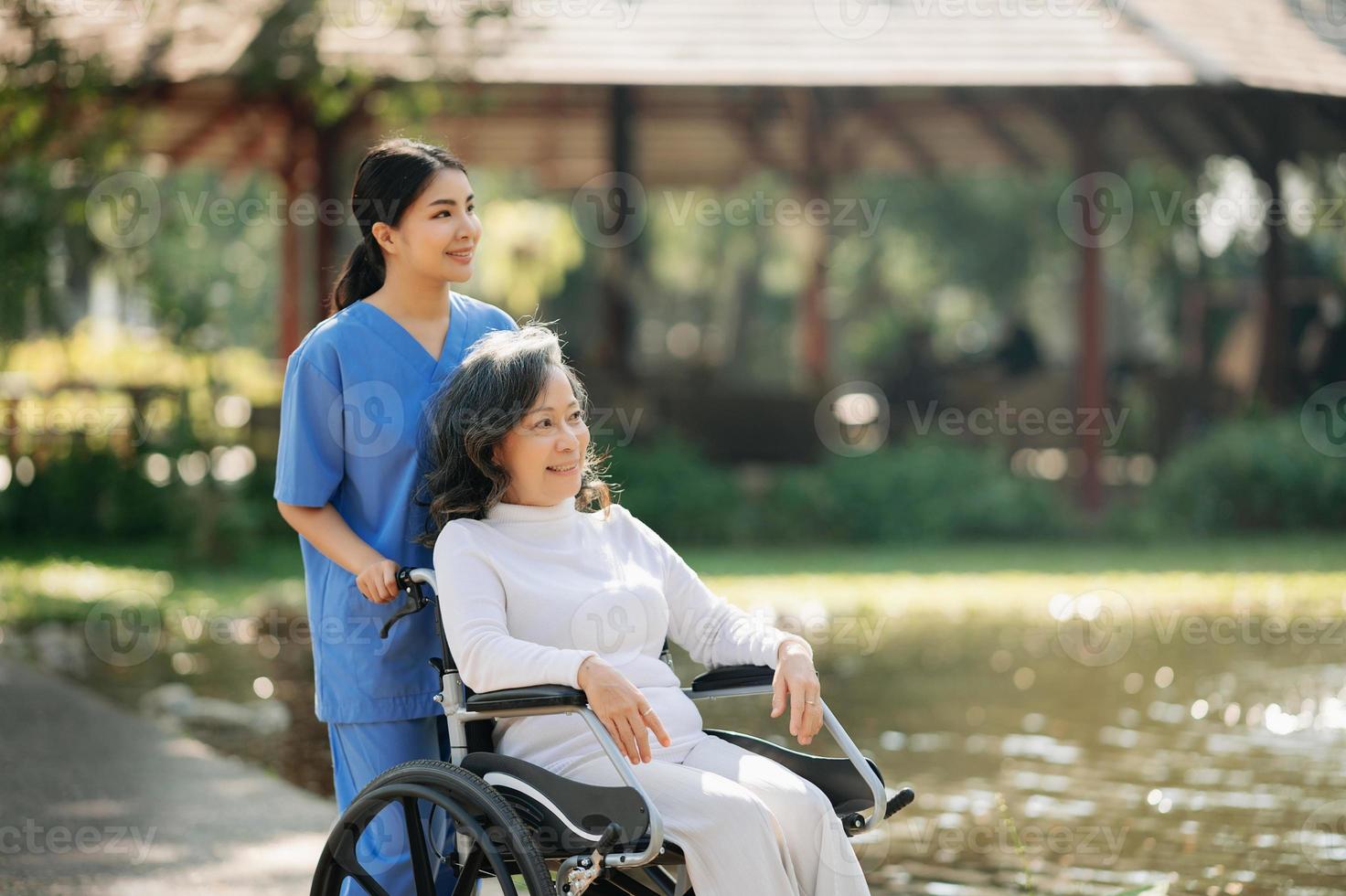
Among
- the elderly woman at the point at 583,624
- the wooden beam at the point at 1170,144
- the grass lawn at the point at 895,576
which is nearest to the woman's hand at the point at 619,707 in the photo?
the elderly woman at the point at 583,624

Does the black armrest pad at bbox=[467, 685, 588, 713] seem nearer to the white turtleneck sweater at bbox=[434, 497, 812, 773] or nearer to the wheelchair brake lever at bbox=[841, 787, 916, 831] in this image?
the white turtleneck sweater at bbox=[434, 497, 812, 773]

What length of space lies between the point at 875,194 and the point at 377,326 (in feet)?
105

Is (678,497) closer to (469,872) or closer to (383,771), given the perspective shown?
(383,771)

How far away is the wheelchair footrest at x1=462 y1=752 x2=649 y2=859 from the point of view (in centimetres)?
333

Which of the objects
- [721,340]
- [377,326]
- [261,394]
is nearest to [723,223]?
[721,340]

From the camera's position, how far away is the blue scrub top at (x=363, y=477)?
12.8 ft

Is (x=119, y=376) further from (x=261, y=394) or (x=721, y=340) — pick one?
(x=721, y=340)

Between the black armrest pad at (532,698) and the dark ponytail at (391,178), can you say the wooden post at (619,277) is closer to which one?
the dark ponytail at (391,178)

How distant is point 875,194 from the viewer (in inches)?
1391

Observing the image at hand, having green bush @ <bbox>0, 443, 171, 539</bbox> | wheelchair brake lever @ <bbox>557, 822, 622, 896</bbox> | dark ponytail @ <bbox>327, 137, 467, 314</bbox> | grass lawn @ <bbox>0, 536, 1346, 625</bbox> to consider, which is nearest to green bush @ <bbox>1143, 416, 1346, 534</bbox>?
grass lawn @ <bbox>0, 536, 1346, 625</bbox>

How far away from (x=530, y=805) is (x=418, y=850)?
0.36 metres

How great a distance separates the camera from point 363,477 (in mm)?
3961

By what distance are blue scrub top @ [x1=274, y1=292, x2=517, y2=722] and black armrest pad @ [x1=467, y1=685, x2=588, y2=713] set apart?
18.5 inches

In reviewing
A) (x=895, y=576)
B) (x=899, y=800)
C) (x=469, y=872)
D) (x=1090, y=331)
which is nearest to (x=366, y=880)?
(x=469, y=872)
